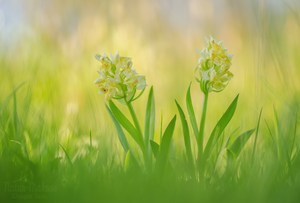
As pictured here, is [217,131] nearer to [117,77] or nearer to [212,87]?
[212,87]

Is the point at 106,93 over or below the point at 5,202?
over

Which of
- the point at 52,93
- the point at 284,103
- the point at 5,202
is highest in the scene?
the point at 52,93

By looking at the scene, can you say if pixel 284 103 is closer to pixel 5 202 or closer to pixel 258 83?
pixel 258 83

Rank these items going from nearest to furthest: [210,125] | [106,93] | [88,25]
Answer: [106,93] < [210,125] < [88,25]

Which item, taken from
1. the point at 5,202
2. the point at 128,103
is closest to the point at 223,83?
the point at 128,103

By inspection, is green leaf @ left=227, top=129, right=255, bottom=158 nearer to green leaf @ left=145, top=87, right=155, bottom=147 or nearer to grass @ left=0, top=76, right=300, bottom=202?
grass @ left=0, top=76, right=300, bottom=202

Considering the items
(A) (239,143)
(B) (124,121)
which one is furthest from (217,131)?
(B) (124,121)
